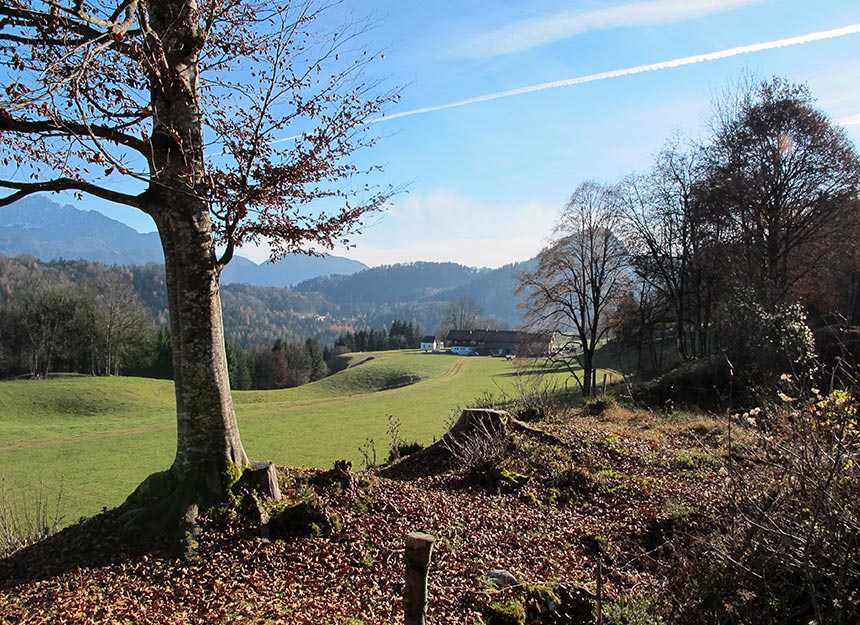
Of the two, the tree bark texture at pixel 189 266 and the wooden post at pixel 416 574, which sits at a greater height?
the tree bark texture at pixel 189 266

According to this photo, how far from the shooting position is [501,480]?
7.70 m

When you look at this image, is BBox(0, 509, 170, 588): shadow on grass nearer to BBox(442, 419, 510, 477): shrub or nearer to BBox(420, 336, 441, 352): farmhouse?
BBox(442, 419, 510, 477): shrub

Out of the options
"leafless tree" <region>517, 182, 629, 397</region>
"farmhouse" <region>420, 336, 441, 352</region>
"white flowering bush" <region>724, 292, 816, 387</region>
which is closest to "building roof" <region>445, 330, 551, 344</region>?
"farmhouse" <region>420, 336, 441, 352</region>

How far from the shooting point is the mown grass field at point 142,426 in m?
15.9

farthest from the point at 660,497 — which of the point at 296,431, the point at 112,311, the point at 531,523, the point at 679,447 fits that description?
the point at 112,311

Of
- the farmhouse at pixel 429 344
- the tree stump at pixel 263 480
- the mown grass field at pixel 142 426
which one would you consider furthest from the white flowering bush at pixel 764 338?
the farmhouse at pixel 429 344

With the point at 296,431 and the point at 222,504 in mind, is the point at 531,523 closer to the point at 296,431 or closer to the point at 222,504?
the point at 222,504

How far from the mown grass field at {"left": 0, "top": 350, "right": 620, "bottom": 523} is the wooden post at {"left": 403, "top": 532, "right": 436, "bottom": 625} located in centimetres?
1243

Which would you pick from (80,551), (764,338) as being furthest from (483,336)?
(80,551)

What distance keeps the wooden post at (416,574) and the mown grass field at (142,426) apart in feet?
40.8

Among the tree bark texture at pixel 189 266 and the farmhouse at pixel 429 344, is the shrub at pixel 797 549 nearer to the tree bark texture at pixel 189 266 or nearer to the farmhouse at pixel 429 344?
the tree bark texture at pixel 189 266

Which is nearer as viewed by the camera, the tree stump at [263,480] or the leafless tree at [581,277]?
the tree stump at [263,480]

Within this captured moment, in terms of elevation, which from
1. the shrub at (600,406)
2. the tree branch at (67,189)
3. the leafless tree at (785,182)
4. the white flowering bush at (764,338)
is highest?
the leafless tree at (785,182)

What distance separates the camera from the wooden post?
243cm
